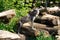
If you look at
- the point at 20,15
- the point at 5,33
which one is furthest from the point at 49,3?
the point at 5,33

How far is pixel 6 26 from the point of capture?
987cm

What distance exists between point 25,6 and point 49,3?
167cm

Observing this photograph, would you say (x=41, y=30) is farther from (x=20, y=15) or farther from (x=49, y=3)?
(x=49, y=3)

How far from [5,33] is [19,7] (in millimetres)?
3415

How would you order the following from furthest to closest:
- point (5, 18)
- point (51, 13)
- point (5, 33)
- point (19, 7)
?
point (19, 7), point (51, 13), point (5, 18), point (5, 33)

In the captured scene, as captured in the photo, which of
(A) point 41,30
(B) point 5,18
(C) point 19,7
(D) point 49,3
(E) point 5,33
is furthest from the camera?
(D) point 49,3

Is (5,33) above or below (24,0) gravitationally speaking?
below

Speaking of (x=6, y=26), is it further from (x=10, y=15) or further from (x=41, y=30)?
(x=41, y=30)

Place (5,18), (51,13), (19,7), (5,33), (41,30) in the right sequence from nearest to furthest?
(5,33) → (41,30) → (5,18) → (51,13) → (19,7)

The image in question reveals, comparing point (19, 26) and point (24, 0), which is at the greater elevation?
point (24, 0)

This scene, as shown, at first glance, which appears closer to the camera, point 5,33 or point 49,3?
point 5,33

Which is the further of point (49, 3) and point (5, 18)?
point (49, 3)

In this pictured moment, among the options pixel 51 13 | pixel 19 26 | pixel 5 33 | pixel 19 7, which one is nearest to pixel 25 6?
pixel 19 7

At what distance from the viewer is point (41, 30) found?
9461 millimetres
